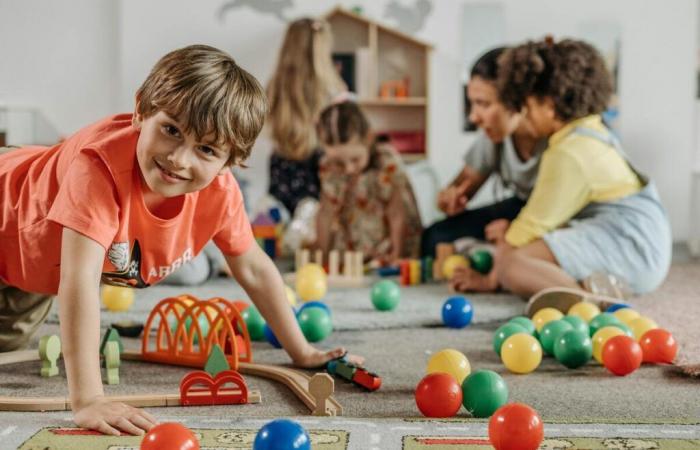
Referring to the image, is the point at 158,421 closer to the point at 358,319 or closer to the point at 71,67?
the point at 358,319

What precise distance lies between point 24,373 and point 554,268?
134cm

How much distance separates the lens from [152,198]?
140 centimetres

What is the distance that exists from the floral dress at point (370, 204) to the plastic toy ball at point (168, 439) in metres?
2.21

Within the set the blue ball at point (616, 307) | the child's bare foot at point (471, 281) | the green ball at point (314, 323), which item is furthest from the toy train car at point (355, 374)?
the child's bare foot at point (471, 281)

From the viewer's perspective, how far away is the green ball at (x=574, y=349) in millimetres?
1629

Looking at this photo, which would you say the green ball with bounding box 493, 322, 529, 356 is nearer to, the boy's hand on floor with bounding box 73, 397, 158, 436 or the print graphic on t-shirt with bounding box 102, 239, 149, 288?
the print graphic on t-shirt with bounding box 102, 239, 149, 288

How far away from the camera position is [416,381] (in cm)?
157

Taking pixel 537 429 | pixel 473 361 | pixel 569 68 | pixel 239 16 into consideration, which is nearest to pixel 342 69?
pixel 239 16

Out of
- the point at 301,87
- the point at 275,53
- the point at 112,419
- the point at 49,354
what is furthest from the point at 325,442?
the point at 275,53

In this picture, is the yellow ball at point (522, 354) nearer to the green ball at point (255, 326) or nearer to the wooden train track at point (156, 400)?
the wooden train track at point (156, 400)

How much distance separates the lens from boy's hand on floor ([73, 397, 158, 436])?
1.15 meters

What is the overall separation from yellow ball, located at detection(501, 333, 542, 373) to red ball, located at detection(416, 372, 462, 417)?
0.33 meters

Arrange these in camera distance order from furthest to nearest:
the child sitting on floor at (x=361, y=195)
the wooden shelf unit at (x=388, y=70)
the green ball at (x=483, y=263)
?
the wooden shelf unit at (x=388, y=70) < the child sitting on floor at (x=361, y=195) < the green ball at (x=483, y=263)

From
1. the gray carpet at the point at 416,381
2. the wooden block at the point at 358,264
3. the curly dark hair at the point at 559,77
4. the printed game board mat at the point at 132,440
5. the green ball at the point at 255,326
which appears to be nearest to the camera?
the printed game board mat at the point at 132,440
